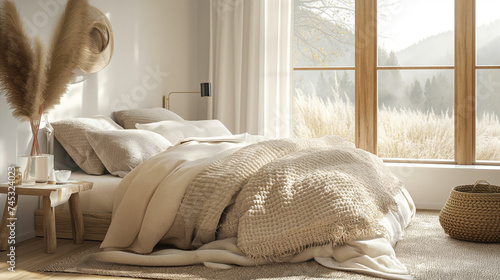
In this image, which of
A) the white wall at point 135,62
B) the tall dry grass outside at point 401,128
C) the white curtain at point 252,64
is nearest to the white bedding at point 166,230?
the white wall at point 135,62

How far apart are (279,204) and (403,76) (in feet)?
9.83

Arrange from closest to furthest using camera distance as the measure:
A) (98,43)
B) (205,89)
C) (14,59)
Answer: (14,59) < (98,43) < (205,89)

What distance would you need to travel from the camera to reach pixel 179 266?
2926 millimetres

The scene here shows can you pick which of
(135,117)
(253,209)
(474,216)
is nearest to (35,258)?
(253,209)

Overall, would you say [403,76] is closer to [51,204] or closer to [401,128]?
[401,128]

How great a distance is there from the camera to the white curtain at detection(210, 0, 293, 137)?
18.8 feet

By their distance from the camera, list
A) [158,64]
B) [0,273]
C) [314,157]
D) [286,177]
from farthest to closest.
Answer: [158,64] < [314,157] < [286,177] < [0,273]

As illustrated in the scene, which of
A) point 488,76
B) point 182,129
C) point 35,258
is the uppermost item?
point 488,76

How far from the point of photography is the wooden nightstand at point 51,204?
3.09 meters

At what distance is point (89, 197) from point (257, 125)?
8.59 feet

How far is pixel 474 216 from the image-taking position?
349cm

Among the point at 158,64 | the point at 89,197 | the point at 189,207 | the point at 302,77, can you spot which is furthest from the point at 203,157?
the point at 302,77

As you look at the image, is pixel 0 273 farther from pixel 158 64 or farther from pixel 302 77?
pixel 302 77

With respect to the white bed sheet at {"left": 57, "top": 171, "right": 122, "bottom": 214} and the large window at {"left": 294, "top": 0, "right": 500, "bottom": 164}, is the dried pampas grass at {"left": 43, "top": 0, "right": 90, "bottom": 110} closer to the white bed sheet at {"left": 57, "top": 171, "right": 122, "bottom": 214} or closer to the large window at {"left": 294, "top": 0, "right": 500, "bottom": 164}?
the white bed sheet at {"left": 57, "top": 171, "right": 122, "bottom": 214}
